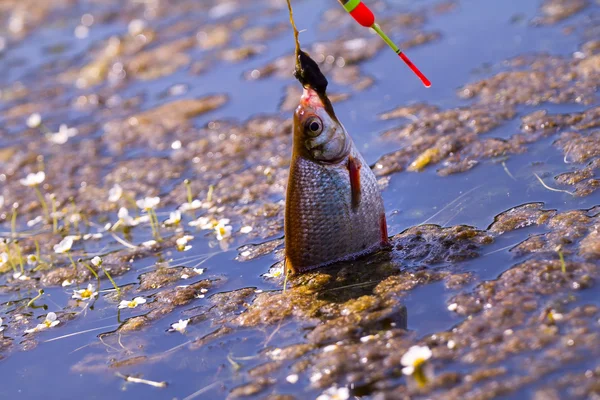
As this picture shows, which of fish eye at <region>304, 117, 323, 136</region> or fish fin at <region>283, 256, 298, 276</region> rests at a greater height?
fish eye at <region>304, 117, 323, 136</region>

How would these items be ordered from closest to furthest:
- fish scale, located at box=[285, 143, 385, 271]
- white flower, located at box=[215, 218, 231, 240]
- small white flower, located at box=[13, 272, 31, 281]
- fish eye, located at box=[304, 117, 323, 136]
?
fish eye, located at box=[304, 117, 323, 136] < fish scale, located at box=[285, 143, 385, 271] < white flower, located at box=[215, 218, 231, 240] < small white flower, located at box=[13, 272, 31, 281]

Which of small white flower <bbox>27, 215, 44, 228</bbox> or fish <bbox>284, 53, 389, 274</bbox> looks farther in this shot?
small white flower <bbox>27, 215, 44, 228</bbox>

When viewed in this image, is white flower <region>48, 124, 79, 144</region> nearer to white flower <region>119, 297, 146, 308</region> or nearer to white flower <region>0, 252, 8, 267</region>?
white flower <region>0, 252, 8, 267</region>

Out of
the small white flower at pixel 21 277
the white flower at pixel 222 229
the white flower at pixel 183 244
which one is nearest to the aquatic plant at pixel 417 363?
the white flower at pixel 222 229

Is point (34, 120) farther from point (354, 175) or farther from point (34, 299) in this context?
point (354, 175)

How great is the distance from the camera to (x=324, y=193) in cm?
419

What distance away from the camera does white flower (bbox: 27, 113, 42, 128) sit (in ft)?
27.0

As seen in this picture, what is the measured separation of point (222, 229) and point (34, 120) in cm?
384

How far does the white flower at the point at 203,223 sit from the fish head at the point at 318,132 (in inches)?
60.2

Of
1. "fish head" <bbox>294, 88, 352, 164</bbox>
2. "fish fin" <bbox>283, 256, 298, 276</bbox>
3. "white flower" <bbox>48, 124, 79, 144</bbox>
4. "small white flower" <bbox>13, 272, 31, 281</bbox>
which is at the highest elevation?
"fish head" <bbox>294, 88, 352, 164</bbox>

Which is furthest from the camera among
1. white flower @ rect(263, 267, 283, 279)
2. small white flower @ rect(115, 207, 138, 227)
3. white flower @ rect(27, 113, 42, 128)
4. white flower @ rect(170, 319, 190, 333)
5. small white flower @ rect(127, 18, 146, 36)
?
small white flower @ rect(127, 18, 146, 36)

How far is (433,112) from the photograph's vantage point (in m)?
6.45

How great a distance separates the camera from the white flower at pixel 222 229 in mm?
5262

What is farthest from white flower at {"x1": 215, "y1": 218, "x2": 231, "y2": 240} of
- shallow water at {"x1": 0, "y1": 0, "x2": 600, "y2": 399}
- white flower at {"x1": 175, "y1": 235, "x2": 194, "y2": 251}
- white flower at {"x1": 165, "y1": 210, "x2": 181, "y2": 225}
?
white flower at {"x1": 165, "y1": 210, "x2": 181, "y2": 225}
